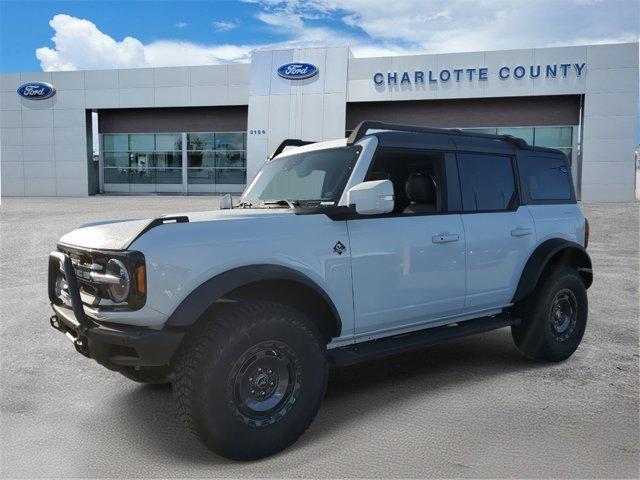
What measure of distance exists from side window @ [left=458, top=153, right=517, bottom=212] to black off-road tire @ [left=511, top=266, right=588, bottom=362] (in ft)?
2.79

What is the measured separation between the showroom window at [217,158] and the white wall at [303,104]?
3.29 meters

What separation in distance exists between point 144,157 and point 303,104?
38.8 feet

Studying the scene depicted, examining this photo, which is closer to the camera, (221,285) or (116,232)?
(221,285)

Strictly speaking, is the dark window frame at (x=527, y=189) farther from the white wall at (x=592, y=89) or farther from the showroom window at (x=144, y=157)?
the showroom window at (x=144, y=157)

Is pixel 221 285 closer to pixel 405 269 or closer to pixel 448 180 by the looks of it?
pixel 405 269

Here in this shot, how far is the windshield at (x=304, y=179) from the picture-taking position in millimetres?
3871

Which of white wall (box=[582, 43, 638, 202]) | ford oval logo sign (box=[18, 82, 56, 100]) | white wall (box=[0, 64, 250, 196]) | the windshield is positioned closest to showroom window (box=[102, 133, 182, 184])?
white wall (box=[0, 64, 250, 196])

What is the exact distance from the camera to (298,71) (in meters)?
29.2

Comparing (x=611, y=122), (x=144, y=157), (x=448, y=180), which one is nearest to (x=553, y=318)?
(x=448, y=180)

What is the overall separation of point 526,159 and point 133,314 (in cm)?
392

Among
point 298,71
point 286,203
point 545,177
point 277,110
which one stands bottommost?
point 286,203

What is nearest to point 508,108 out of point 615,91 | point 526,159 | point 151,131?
point 615,91

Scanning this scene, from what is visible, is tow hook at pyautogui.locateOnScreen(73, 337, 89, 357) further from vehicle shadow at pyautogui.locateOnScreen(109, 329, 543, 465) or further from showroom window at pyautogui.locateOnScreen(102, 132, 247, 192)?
showroom window at pyautogui.locateOnScreen(102, 132, 247, 192)

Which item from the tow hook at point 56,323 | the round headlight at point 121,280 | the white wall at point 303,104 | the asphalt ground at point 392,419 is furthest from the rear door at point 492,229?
the white wall at point 303,104
